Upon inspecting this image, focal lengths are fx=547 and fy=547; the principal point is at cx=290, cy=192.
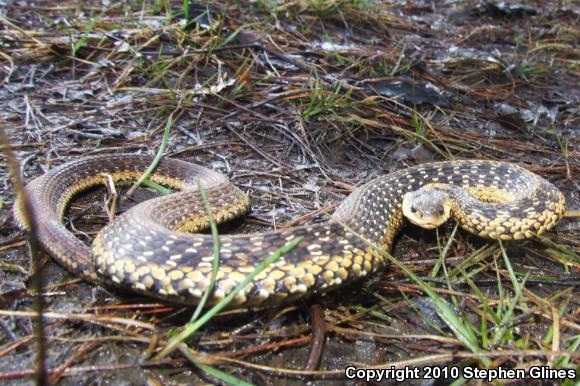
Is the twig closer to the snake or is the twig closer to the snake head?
the snake

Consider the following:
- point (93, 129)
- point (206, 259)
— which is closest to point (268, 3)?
point (93, 129)

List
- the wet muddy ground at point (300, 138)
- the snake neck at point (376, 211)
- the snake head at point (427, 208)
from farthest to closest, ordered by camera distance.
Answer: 1. the snake head at point (427, 208)
2. the snake neck at point (376, 211)
3. the wet muddy ground at point (300, 138)

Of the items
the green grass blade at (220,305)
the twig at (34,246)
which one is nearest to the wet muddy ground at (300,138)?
the green grass blade at (220,305)

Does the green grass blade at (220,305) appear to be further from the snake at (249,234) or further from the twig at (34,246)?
the twig at (34,246)

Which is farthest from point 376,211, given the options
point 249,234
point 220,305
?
point 220,305

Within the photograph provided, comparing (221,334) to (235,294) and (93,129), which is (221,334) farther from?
(93,129)

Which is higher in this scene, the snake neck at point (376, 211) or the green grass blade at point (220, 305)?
the green grass blade at point (220, 305)

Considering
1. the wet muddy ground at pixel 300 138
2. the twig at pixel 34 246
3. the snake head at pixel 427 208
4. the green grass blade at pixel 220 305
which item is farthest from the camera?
the snake head at pixel 427 208

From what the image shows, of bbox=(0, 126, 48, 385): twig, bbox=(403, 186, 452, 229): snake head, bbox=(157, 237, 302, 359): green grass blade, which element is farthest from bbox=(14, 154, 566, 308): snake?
bbox=(0, 126, 48, 385): twig
